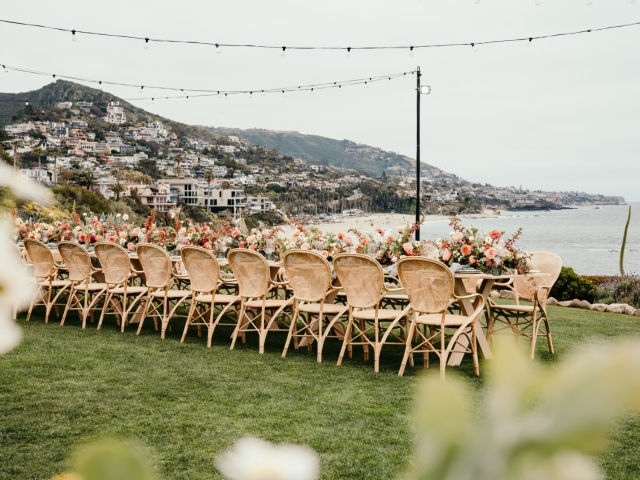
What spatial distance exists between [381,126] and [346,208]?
→ 4352 cm

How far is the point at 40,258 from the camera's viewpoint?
26.0 feet

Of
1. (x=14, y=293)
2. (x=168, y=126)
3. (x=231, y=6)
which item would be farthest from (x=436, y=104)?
(x=14, y=293)

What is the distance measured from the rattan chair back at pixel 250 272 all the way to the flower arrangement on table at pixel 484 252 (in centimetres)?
183

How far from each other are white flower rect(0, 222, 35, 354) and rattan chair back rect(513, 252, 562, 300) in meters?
6.70

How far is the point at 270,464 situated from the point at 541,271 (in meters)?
7.35

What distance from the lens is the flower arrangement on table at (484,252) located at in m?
6.06

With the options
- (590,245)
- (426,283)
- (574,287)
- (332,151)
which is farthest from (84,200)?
(590,245)

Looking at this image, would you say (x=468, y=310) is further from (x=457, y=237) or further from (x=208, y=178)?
(x=208, y=178)

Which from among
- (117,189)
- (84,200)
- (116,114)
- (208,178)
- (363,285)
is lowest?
(363,285)

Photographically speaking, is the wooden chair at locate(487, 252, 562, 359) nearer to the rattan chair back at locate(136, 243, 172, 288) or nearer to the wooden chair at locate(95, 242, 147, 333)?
the rattan chair back at locate(136, 243, 172, 288)

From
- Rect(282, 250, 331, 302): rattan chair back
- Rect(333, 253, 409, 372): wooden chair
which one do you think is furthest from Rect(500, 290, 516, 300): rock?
Rect(282, 250, 331, 302): rattan chair back

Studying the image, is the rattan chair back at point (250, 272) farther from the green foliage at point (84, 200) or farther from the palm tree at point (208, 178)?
the palm tree at point (208, 178)

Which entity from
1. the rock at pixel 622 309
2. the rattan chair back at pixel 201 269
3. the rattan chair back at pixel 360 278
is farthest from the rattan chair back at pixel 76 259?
the rock at pixel 622 309

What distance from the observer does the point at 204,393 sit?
Answer: 493 cm
